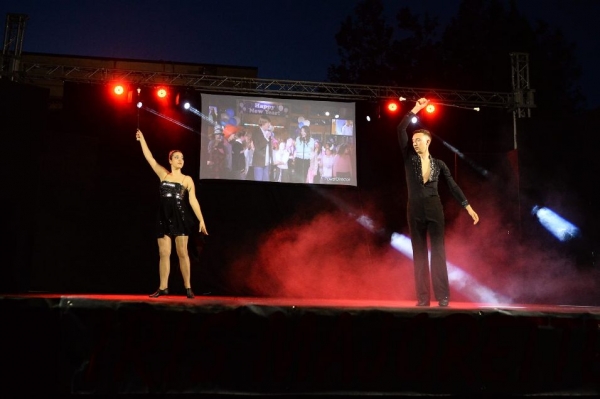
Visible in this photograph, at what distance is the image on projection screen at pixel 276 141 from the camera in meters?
8.48

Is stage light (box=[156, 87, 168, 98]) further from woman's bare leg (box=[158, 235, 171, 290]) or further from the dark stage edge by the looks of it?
the dark stage edge

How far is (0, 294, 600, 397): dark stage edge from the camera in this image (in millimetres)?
3057

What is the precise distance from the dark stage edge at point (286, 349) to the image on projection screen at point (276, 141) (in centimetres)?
540

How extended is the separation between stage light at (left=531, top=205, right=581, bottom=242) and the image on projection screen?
121 inches

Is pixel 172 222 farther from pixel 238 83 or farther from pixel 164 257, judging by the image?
pixel 238 83

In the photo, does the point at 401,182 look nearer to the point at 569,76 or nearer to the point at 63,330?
the point at 63,330

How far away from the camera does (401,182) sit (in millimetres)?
9234

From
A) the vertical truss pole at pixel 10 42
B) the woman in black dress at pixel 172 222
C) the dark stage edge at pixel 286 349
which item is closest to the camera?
the dark stage edge at pixel 286 349

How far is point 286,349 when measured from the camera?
318 centimetres

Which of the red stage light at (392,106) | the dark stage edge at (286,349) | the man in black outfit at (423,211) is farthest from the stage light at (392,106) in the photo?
the dark stage edge at (286,349)

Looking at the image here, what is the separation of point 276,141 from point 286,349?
5669 millimetres

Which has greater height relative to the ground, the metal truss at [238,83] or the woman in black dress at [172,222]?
the metal truss at [238,83]

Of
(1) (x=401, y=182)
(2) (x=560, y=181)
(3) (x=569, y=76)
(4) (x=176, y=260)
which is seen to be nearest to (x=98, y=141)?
(4) (x=176, y=260)

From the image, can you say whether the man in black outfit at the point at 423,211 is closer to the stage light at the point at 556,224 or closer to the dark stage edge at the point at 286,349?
the dark stage edge at the point at 286,349
